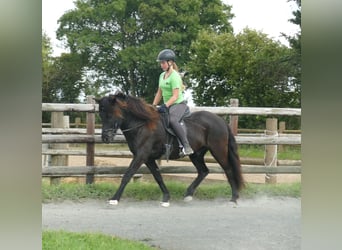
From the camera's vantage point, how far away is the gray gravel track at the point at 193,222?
282cm

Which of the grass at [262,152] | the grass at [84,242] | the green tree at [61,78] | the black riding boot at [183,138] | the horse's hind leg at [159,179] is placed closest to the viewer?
the grass at [84,242]

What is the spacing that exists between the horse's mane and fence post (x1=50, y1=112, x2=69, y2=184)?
15.1 inches

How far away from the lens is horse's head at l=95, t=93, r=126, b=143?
116 inches

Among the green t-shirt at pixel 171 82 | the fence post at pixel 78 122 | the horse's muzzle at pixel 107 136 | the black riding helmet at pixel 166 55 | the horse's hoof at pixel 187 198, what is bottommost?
the horse's hoof at pixel 187 198

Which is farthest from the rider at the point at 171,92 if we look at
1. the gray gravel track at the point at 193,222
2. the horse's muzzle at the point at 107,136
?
the gray gravel track at the point at 193,222

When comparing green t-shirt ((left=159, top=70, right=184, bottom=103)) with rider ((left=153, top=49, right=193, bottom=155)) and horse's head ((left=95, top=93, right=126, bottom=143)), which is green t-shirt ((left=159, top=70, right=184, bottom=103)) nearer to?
rider ((left=153, top=49, right=193, bottom=155))

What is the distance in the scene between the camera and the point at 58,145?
3.03 meters

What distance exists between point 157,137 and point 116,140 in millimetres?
312

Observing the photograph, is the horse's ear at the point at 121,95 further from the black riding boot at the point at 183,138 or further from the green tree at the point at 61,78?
the black riding boot at the point at 183,138

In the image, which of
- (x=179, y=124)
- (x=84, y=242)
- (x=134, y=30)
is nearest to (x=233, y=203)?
(x=179, y=124)

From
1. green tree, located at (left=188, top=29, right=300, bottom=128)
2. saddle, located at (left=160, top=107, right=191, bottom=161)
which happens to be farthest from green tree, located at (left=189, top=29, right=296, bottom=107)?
saddle, located at (left=160, top=107, right=191, bottom=161)
